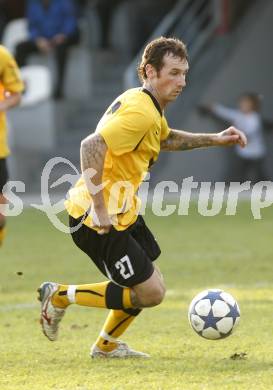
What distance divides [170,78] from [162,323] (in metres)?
2.34

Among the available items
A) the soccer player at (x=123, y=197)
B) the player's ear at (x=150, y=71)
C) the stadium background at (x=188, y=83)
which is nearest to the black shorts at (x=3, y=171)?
the soccer player at (x=123, y=197)

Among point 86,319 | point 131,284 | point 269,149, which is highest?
point 131,284

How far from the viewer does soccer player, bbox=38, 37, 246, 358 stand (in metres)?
6.70

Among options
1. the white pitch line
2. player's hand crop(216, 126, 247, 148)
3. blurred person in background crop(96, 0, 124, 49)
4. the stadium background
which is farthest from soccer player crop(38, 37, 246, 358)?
blurred person in background crop(96, 0, 124, 49)

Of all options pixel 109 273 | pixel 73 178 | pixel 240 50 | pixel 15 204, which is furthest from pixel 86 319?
pixel 240 50

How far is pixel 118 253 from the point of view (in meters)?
6.88

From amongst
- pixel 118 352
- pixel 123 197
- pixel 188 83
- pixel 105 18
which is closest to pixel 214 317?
pixel 118 352

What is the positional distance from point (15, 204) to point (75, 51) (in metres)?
4.41

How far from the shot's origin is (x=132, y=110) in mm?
6738

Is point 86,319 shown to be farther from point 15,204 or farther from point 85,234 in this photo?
point 15,204

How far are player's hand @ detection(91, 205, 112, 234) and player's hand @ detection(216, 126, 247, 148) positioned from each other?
3.77ft

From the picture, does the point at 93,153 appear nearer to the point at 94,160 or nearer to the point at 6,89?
the point at 94,160

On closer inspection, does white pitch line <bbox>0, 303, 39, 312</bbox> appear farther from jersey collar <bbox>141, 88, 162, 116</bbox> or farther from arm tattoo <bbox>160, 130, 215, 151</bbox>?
jersey collar <bbox>141, 88, 162, 116</bbox>

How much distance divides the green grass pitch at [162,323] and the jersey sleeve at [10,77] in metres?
1.89
